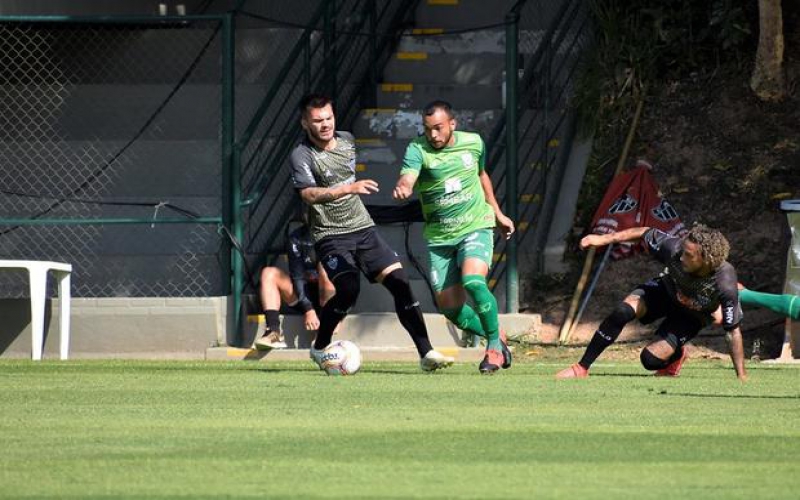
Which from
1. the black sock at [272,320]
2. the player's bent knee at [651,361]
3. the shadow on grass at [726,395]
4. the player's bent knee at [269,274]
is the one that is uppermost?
the player's bent knee at [269,274]

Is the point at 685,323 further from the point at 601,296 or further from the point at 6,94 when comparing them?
the point at 6,94

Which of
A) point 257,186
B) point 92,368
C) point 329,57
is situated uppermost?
point 329,57

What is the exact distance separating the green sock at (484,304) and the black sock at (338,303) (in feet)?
2.74

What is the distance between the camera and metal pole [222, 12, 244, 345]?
57.6 feet

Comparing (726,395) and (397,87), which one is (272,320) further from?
(726,395)

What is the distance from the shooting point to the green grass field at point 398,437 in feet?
24.1

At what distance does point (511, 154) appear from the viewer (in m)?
18.2

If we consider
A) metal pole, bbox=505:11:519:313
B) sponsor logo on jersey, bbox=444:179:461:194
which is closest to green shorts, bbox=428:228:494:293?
sponsor logo on jersey, bbox=444:179:461:194

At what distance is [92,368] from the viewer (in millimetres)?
14648

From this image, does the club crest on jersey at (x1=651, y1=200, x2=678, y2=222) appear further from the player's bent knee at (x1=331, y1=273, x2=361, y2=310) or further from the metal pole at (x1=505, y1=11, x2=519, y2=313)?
the player's bent knee at (x1=331, y1=273, x2=361, y2=310)

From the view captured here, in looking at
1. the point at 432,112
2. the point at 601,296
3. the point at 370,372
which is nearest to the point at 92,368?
Result: the point at 370,372

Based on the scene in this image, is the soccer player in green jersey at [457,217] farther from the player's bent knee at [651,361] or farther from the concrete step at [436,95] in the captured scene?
the concrete step at [436,95]

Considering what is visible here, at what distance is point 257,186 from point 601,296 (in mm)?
3724

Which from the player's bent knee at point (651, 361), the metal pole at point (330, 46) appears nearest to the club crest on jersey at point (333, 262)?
the player's bent knee at point (651, 361)
